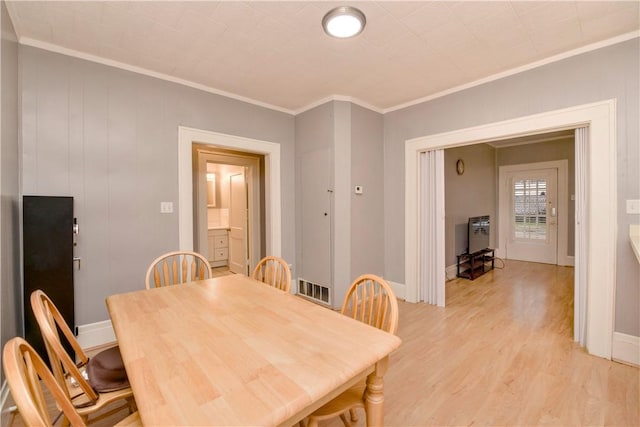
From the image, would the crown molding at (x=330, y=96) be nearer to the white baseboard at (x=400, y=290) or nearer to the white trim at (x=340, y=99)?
the white trim at (x=340, y=99)

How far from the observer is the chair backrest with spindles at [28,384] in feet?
2.19

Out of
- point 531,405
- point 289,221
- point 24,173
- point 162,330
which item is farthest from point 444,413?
point 24,173

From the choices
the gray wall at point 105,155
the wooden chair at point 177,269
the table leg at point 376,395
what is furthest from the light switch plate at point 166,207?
the table leg at point 376,395

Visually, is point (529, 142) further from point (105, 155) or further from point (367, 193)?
point (105, 155)

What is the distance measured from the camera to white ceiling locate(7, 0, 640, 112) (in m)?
1.89

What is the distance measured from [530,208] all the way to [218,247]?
252 inches

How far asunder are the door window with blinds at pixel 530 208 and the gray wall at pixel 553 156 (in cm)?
37

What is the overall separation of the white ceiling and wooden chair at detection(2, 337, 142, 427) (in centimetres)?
202

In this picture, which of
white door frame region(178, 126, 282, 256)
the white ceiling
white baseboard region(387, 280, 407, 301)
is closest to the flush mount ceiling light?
the white ceiling

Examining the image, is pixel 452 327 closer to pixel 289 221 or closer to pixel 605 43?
pixel 289 221

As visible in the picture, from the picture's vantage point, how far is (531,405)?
5.84 feet

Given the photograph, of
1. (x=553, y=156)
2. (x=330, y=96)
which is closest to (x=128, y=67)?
(x=330, y=96)

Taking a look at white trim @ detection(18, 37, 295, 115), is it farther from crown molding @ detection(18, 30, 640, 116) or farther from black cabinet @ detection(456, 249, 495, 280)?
black cabinet @ detection(456, 249, 495, 280)

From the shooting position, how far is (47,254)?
81.0 inches
